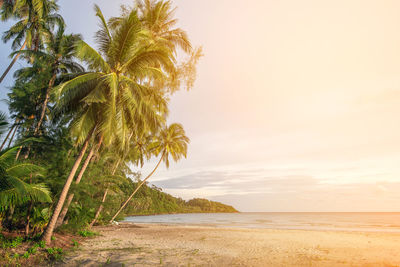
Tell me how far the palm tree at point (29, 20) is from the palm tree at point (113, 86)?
18.1ft

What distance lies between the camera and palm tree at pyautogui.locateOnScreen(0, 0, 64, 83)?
40.2 feet

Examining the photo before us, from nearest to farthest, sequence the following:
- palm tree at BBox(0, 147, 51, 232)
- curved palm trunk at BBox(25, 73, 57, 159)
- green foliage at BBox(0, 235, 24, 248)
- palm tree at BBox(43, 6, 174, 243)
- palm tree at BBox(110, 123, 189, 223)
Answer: palm tree at BBox(0, 147, 51, 232)
green foliage at BBox(0, 235, 24, 248)
palm tree at BBox(43, 6, 174, 243)
curved palm trunk at BBox(25, 73, 57, 159)
palm tree at BBox(110, 123, 189, 223)

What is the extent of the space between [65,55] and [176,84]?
5.68m

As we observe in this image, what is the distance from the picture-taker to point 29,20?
12953mm

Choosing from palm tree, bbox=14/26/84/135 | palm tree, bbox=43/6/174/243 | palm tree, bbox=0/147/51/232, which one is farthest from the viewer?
palm tree, bbox=14/26/84/135

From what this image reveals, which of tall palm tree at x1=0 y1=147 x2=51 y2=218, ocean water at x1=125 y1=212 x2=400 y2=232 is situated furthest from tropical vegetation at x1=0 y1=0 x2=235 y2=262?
ocean water at x1=125 y1=212 x2=400 y2=232

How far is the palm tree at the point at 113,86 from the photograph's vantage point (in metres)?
8.38

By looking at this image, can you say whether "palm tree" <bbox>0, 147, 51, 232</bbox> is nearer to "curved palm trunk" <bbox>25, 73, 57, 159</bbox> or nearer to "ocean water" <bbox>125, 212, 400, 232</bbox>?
"curved palm trunk" <bbox>25, 73, 57, 159</bbox>

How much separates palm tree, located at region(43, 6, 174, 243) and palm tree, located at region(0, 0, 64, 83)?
5.51 m

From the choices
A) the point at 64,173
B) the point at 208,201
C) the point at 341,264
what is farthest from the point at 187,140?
the point at 208,201

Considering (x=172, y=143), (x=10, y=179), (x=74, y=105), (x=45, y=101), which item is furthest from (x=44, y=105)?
(x=172, y=143)

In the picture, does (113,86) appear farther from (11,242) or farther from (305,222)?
(305,222)

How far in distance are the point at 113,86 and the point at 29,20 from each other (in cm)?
951

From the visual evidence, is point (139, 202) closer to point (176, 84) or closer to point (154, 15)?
point (176, 84)
